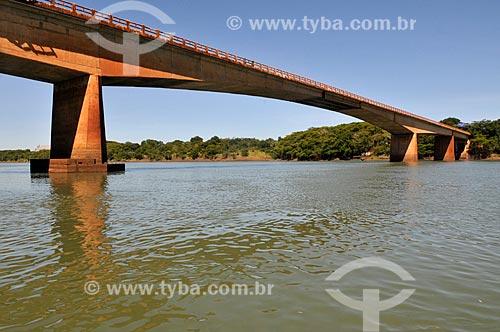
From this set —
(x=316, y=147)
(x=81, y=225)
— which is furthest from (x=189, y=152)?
(x=81, y=225)

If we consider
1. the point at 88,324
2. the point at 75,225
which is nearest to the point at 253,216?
the point at 75,225

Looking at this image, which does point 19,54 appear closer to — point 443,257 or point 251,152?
point 443,257

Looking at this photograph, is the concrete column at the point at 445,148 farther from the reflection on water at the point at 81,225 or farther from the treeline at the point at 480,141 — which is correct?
the reflection on water at the point at 81,225

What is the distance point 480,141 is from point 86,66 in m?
107

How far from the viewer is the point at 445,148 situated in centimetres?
9056

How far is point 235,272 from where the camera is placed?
18.0 ft

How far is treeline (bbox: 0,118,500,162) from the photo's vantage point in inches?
4151

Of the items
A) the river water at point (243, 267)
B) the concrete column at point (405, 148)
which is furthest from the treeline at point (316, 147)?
the river water at point (243, 267)

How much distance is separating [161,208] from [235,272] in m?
7.36

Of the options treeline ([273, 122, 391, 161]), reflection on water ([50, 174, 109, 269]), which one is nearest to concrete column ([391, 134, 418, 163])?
treeline ([273, 122, 391, 161])

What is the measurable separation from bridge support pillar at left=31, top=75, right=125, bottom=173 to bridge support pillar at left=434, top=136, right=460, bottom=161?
85605 mm

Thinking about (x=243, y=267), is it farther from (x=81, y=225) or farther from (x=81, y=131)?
(x=81, y=131)

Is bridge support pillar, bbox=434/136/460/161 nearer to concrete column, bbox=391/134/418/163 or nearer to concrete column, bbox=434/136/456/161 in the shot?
concrete column, bbox=434/136/456/161

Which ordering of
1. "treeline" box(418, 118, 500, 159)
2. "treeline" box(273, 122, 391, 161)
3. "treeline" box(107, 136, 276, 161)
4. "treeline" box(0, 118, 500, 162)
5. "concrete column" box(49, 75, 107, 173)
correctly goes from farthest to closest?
"treeline" box(107, 136, 276, 161) → "treeline" box(273, 122, 391, 161) → "treeline" box(0, 118, 500, 162) → "treeline" box(418, 118, 500, 159) → "concrete column" box(49, 75, 107, 173)
